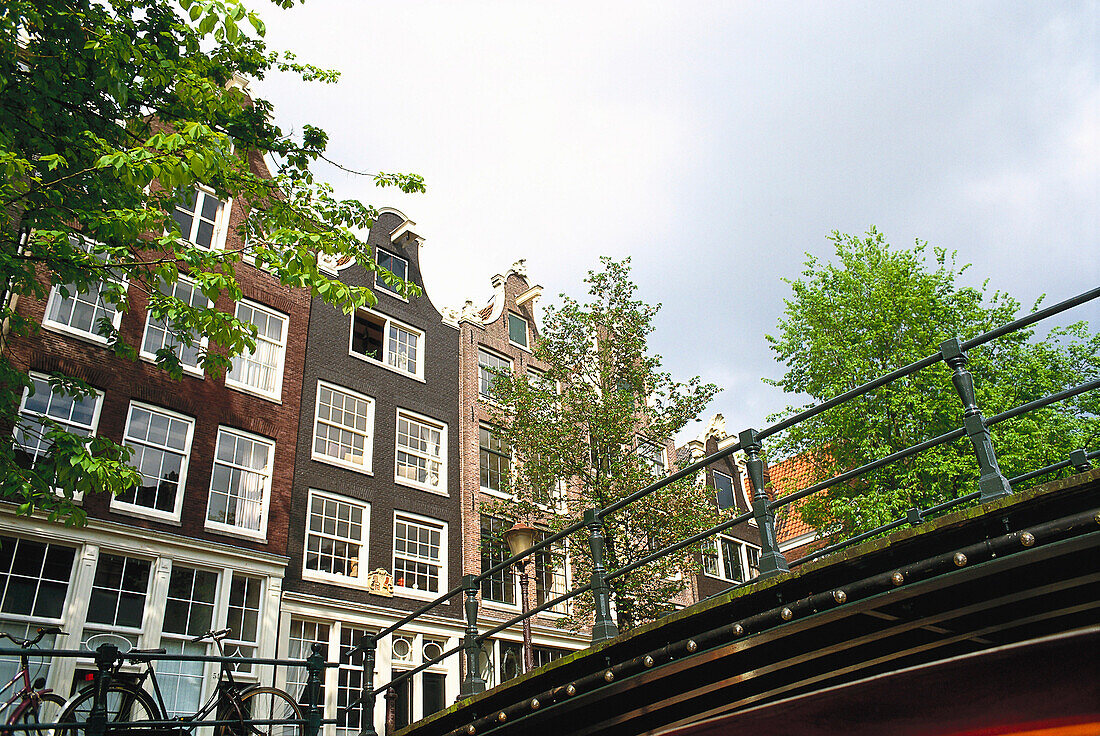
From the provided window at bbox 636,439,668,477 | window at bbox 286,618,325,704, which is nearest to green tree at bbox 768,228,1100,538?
window at bbox 636,439,668,477

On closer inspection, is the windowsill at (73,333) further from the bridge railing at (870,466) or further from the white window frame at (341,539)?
the bridge railing at (870,466)

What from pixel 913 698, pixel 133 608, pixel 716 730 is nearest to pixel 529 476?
pixel 133 608

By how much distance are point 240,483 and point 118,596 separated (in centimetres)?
309

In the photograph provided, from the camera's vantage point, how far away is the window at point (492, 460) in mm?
21672

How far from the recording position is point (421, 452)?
20.2 m

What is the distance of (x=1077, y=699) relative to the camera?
521 centimetres

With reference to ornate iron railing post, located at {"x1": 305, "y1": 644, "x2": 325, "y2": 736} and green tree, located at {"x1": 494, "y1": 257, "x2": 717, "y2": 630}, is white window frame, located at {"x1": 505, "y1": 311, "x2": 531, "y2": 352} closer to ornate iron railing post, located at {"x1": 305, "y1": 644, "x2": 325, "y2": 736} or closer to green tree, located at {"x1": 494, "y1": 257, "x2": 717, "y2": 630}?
green tree, located at {"x1": 494, "y1": 257, "x2": 717, "y2": 630}

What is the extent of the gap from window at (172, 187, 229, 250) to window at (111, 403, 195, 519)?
4.12m

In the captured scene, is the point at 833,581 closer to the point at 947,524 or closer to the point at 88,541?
the point at 947,524

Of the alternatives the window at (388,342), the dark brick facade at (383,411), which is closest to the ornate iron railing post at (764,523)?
the dark brick facade at (383,411)

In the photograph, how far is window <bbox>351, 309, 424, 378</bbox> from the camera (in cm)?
2048

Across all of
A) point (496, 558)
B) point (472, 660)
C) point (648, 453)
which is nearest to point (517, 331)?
point (648, 453)

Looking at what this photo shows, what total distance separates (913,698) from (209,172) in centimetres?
803

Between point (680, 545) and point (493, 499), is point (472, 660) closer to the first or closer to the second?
point (680, 545)
